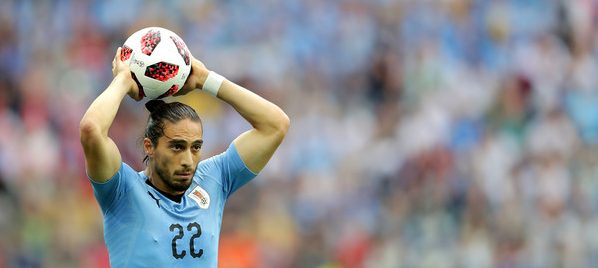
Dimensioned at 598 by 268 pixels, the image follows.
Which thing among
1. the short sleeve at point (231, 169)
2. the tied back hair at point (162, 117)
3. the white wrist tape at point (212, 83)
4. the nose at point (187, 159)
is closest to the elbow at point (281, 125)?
the short sleeve at point (231, 169)

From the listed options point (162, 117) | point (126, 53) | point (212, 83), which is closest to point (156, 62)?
point (126, 53)

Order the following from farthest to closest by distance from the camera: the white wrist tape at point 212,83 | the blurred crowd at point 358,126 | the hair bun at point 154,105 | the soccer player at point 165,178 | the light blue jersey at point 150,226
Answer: the blurred crowd at point 358,126
the white wrist tape at point 212,83
the hair bun at point 154,105
the light blue jersey at point 150,226
the soccer player at point 165,178

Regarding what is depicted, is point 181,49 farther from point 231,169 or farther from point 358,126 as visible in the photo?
point 358,126

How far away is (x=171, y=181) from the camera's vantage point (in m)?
6.04

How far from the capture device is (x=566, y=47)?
1514cm

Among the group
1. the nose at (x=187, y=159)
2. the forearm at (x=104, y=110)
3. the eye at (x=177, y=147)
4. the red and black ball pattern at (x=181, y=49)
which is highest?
the red and black ball pattern at (x=181, y=49)

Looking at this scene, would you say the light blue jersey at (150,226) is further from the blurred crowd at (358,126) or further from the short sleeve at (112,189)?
the blurred crowd at (358,126)

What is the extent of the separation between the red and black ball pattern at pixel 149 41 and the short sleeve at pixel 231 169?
0.73 metres

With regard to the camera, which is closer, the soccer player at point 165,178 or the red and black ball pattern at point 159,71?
the soccer player at point 165,178

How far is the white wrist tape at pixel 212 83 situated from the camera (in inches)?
249

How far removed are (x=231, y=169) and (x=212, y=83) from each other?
1.56ft

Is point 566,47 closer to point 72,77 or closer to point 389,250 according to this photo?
point 389,250

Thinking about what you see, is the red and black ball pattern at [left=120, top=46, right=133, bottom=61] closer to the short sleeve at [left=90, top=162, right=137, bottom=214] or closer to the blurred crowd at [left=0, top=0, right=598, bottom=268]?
the short sleeve at [left=90, top=162, right=137, bottom=214]

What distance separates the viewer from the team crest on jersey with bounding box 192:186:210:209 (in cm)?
617
